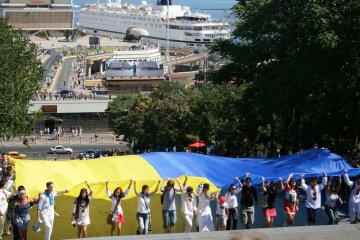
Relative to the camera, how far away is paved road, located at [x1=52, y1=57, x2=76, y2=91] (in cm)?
11315

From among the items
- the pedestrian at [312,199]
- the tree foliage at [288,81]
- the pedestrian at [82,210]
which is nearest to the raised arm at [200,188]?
the pedestrian at [312,199]

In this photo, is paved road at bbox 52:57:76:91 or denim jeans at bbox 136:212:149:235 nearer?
denim jeans at bbox 136:212:149:235

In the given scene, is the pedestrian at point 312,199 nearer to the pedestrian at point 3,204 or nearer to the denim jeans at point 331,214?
the denim jeans at point 331,214

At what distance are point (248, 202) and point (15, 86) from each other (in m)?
18.1

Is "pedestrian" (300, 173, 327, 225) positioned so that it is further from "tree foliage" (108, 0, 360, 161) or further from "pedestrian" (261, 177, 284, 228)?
"tree foliage" (108, 0, 360, 161)

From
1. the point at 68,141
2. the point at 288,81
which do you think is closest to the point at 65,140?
the point at 68,141

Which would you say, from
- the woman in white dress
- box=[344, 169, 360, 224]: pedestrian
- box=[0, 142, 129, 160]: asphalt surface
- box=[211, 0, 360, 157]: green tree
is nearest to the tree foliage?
box=[211, 0, 360, 157]: green tree

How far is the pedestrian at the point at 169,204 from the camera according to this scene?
47.7 ft

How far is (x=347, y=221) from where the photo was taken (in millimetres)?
15812

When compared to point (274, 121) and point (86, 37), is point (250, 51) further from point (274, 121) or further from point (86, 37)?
point (86, 37)

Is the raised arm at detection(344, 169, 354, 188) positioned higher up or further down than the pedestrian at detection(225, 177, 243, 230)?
higher up

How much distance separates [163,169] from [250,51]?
13.5 meters

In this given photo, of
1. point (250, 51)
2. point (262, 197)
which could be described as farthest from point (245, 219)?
point (250, 51)

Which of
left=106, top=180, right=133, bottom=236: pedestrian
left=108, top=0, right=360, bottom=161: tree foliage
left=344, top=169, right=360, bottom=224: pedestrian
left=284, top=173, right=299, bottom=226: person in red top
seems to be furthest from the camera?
left=108, top=0, right=360, bottom=161: tree foliage
